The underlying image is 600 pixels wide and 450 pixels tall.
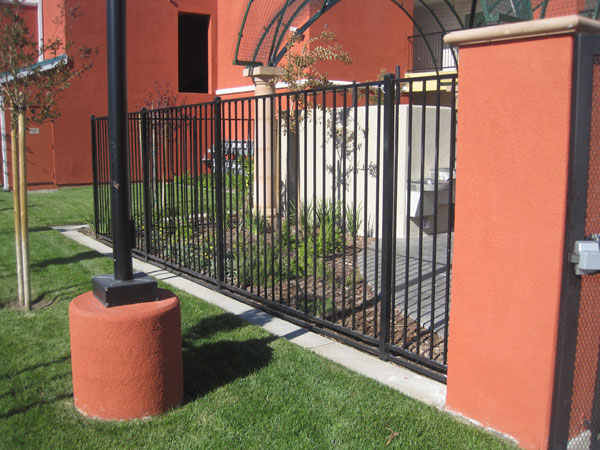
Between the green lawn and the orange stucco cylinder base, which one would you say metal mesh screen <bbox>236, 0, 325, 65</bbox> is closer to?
the green lawn

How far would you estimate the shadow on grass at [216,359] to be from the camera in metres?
4.17

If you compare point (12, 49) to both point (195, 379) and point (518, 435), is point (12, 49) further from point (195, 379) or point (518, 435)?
point (518, 435)

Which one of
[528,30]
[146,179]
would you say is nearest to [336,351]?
[528,30]

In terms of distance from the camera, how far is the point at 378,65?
17688 millimetres

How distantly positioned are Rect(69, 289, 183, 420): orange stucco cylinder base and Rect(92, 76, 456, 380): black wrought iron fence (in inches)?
68.4

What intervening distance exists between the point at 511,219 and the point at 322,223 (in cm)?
368

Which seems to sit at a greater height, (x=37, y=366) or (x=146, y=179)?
(x=146, y=179)

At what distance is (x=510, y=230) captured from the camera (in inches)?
127

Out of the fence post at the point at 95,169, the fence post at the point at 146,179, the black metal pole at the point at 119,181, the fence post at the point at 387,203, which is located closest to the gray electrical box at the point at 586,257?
the fence post at the point at 387,203

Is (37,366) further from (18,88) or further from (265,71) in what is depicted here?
(265,71)

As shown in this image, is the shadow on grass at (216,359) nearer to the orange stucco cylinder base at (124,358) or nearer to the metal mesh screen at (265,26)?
the orange stucco cylinder base at (124,358)

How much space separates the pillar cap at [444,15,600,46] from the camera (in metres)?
2.82

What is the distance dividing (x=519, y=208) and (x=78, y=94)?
17840mm

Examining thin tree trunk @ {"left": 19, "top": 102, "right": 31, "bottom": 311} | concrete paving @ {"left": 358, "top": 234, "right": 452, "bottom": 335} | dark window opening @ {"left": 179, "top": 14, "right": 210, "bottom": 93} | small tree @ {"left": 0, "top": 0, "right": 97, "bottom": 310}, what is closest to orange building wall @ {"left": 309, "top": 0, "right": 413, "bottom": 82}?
dark window opening @ {"left": 179, "top": 14, "right": 210, "bottom": 93}
